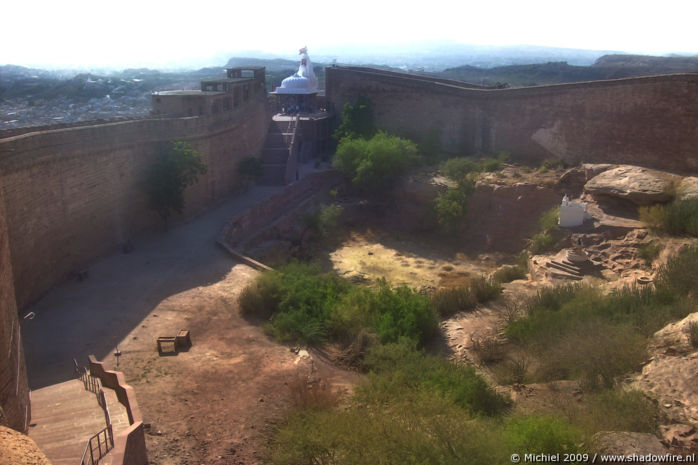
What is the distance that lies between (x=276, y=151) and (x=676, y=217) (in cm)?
1655

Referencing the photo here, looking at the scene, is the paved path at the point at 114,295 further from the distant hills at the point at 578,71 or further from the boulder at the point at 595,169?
the distant hills at the point at 578,71

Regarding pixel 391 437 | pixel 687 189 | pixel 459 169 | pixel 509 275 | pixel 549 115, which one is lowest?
pixel 509 275

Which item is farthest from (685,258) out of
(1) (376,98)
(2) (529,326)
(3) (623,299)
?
(1) (376,98)

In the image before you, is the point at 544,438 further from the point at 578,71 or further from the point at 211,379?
the point at 578,71

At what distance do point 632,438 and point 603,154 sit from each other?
15620mm

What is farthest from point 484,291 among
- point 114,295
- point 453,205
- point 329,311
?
point 114,295

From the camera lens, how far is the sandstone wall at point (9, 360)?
20.8ft

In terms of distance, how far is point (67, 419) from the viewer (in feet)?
24.8

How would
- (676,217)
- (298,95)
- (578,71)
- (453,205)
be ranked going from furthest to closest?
(578,71) < (298,95) < (453,205) < (676,217)

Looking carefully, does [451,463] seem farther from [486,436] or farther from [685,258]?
[685,258]

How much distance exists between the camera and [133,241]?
16.8 m

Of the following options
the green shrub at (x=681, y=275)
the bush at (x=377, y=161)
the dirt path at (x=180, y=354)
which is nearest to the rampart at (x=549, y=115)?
the bush at (x=377, y=161)

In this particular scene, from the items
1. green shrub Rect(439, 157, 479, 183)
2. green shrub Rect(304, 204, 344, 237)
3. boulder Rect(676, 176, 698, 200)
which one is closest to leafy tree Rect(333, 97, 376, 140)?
green shrub Rect(439, 157, 479, 183)

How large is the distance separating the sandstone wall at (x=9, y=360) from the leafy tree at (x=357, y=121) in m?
20.3
